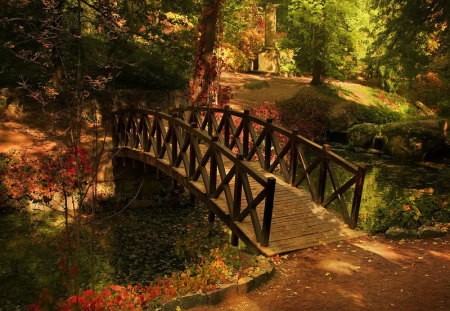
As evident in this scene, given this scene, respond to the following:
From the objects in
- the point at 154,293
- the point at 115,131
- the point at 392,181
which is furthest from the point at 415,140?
the point at 154,293

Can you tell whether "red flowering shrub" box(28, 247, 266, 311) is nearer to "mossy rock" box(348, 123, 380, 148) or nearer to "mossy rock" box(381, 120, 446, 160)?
"mossy rock" box(381, 120, 446, 160)

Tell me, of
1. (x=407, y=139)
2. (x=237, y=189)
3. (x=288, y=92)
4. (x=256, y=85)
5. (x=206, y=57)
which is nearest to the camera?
(x=237, y=189)

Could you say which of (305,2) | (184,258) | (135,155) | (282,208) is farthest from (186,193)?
(305,2)

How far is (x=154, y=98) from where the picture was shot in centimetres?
1581

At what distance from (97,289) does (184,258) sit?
2.22 meters

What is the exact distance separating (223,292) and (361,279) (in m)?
2.09

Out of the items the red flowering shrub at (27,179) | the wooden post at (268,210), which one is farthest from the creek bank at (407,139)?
the red flowering shrub at (27,179)

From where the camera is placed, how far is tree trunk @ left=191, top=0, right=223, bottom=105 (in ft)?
46.7

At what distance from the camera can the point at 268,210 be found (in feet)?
22.4

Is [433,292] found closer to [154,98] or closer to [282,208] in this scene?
[282,208]

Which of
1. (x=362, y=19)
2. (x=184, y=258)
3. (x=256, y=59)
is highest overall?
(x=362, y=19)

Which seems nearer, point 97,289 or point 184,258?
point 97,289

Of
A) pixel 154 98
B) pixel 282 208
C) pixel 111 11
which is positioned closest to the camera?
pixel 282 208

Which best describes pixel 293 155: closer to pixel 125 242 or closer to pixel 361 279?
pixel 361 279
